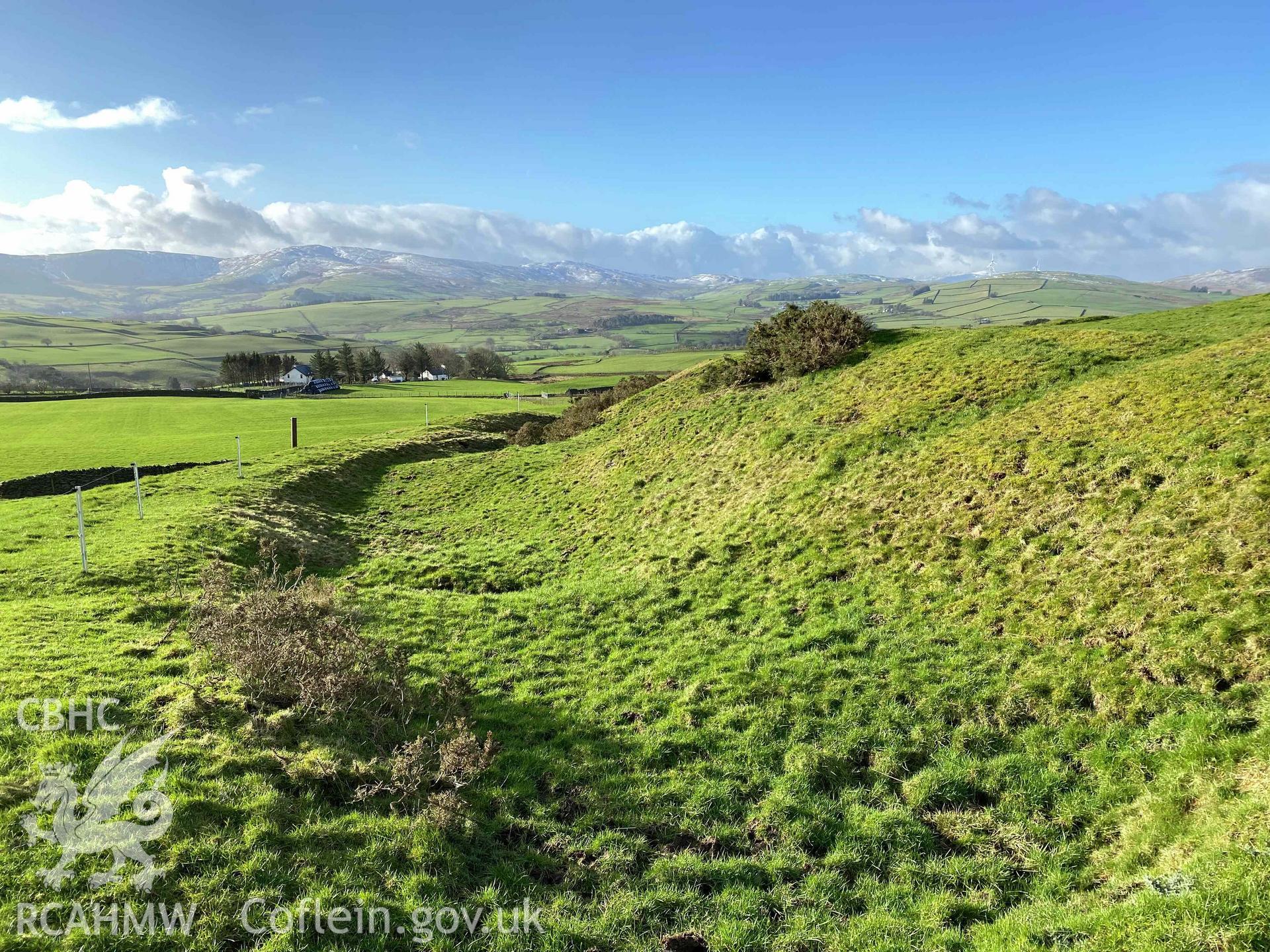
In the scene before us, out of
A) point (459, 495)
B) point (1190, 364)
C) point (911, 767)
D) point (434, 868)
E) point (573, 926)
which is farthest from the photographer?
point (459, 495)

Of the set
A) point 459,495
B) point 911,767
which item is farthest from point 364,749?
point 459,495

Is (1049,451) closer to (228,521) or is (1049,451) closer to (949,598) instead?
(949,598)

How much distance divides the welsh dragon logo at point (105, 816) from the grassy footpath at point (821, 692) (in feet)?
0.63

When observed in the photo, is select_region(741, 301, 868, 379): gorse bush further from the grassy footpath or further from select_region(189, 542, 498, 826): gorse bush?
select_region(189, 542, 498, 826): gorse bush

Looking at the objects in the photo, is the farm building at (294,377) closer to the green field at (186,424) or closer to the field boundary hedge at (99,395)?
the field boundary hedge at (99,395)

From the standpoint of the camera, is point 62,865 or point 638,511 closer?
point 62,865

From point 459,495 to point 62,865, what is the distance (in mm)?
26271

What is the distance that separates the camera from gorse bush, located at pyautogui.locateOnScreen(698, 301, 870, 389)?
3231cm

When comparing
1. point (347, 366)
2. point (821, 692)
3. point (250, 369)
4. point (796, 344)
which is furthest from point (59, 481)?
point (250, 369)

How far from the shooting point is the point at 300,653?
1147 cm

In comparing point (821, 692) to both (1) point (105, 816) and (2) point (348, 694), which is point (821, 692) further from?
(1) point (105, 816)

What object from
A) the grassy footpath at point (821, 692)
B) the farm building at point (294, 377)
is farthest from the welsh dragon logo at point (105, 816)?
the farm building at point (294, 377)

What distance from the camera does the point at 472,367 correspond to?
154000mm

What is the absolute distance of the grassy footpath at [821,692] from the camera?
728cm
